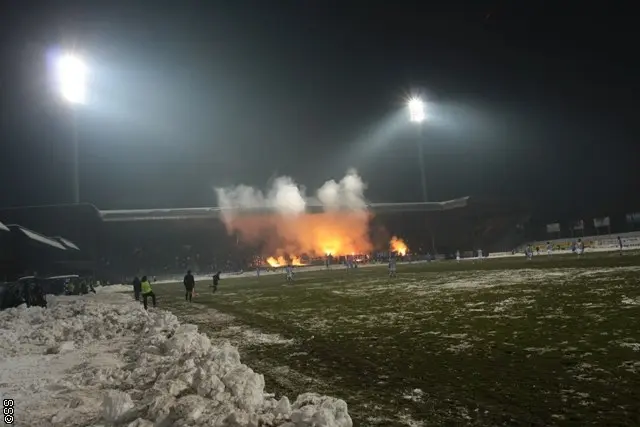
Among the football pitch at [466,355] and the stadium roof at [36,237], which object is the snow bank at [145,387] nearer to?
the football pitch at [466,355]

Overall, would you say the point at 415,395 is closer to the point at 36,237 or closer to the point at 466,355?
the point at 466,355

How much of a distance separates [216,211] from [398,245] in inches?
1176

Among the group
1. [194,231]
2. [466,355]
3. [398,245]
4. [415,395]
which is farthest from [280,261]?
[415,395]

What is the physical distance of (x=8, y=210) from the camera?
174 feet

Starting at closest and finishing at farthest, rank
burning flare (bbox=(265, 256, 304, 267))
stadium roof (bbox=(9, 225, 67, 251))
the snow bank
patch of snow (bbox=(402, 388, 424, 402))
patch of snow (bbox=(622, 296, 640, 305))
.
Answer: the snow bank < patch of snow (bbox=(402, 388, 424, 402)) < patch of snow (bbox=(622, 296, 640, 305)) < stadium roof (bbox=(9, 225, 67, 251)) < burning flare (bbox=(265, 256, 304, 267))

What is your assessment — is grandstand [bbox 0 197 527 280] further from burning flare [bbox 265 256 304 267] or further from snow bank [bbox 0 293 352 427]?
snow bank [bbox 0 293 352 427]

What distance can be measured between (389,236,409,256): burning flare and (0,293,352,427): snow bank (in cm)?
5932

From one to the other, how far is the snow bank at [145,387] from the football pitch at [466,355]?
791 millimetres

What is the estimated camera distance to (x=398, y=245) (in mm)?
67750

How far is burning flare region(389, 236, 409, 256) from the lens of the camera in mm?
66906

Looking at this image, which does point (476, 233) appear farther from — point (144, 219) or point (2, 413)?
point (2, 413)

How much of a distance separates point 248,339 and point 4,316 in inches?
464

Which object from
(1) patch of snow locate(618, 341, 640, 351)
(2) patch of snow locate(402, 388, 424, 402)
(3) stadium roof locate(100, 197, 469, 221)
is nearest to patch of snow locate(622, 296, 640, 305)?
(1) patch of snow locate(618, 341, 640, 351)

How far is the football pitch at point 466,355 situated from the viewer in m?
4.39
